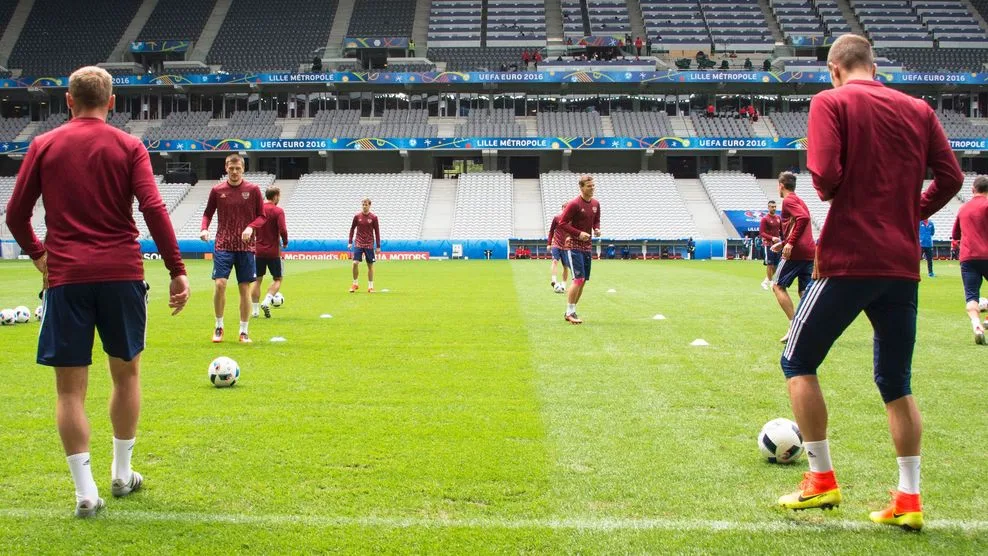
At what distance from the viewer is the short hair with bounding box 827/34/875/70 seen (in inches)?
177

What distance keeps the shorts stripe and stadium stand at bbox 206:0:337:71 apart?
6297cm

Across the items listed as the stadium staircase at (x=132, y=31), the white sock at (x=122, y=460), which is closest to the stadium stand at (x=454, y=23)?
the stadium staircase at (x=132, y=31)

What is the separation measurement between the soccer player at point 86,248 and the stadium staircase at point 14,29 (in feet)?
232

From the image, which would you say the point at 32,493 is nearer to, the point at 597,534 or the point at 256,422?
the point at 256,422

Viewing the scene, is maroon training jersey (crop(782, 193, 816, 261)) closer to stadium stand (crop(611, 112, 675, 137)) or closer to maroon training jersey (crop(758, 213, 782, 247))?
maroon training jersey (crop(758, 213, 782, 247))

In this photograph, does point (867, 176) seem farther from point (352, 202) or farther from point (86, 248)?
point (352, 202)

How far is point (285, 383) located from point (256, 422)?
176 cm

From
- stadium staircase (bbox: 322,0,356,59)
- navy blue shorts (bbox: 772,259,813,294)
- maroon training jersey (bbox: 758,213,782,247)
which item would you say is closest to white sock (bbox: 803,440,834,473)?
navy blue shorts (bbox: 772,259,813,294)

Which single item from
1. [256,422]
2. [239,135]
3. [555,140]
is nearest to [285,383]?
[256,422]

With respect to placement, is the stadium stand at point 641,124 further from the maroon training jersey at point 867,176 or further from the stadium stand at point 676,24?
the maroon training jersey at point 867,176

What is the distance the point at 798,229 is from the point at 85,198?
8529 mm

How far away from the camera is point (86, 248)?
4480 mm

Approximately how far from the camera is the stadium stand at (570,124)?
59.5 m

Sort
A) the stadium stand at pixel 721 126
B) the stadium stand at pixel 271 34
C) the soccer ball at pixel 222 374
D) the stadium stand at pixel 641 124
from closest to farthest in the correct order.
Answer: the soccer ball at pixel 222 374
the stadium stand at pixel 641 124
the stadium stand at pixel 721 126
the stadium stand at pixel 271 34
